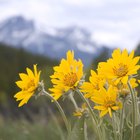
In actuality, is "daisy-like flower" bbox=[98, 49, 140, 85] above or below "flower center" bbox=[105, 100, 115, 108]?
above

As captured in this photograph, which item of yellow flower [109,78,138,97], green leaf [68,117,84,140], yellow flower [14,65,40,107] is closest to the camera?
yellow flower [109,78,138,97]

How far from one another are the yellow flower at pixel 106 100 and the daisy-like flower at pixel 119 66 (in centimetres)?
5

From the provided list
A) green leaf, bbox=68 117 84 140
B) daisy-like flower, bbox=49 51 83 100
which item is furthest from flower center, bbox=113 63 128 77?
green leaf, bbox=68 117 84 140

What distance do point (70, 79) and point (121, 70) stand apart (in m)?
0.18

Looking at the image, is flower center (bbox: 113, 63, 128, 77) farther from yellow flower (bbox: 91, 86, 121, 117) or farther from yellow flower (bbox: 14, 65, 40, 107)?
yellow flower (bbox: 14, 65, 40, 107)

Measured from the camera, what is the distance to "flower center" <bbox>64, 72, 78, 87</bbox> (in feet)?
5.24

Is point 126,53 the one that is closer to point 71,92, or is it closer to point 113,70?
point 113,70

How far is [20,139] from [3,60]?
58300 millimetres

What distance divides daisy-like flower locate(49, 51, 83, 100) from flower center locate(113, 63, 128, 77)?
0.44 feet

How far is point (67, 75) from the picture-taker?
5.29ft

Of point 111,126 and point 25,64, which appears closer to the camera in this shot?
point 111,126

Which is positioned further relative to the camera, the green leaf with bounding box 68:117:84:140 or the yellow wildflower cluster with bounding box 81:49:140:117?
the green leaf with bounding box 68:117:84:140

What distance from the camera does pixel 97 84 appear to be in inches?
65.4

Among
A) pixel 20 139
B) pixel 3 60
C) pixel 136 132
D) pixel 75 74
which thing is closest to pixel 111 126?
pixel 136 132
